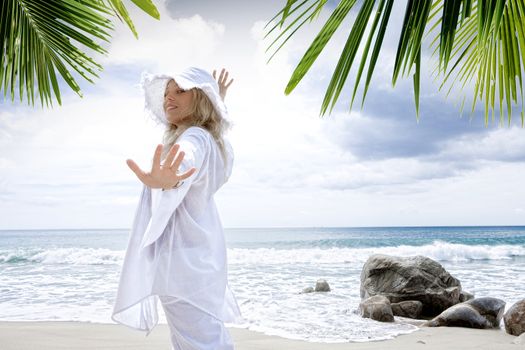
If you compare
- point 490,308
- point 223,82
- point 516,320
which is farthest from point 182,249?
point 490,308

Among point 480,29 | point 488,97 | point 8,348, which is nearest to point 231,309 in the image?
point 480,29

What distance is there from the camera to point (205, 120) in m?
2.07

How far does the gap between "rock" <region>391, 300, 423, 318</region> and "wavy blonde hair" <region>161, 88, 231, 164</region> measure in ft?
16.7

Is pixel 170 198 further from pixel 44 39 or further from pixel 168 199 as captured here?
pixel 44 39

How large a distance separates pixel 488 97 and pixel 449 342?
2.81m

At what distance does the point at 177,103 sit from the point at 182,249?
676 millimetres

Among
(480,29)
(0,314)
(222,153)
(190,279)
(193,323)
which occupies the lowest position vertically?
(0,314)

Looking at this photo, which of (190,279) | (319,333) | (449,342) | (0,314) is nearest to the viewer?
(190,279)

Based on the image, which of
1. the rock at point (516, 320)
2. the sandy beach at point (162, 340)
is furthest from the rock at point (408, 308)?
the rock at point (516, 320)

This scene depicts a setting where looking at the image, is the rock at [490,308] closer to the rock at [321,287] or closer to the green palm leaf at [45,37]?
the rock at [321,287]

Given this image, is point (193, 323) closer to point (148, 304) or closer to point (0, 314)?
point (148, 304)

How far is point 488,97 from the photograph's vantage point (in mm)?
2682

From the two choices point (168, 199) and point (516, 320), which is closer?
point (168, 199)

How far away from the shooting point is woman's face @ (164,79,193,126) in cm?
208
